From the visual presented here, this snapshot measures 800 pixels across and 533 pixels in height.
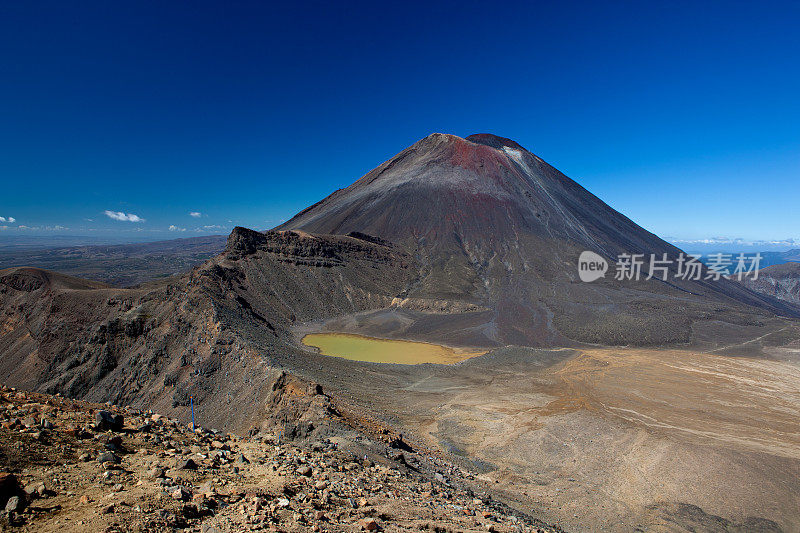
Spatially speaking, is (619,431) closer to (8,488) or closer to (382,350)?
(382,350)

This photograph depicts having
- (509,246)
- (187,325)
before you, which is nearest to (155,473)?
(187,325)

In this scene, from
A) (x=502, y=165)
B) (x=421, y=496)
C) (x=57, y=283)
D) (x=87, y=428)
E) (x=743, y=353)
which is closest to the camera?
(x=87, y=428)

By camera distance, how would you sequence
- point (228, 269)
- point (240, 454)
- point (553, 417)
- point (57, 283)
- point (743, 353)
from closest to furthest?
point (240, 454)
point (553, 417)
point (743, 353)
point (57, 283)
point (228, 269)

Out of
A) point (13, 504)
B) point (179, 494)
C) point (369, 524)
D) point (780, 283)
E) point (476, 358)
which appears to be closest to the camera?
point (13, 504)

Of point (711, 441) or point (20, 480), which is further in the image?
point (711, 441)

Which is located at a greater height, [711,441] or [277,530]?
[277,530]

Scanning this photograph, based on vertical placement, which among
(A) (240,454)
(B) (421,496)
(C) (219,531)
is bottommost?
(B) (421,496)

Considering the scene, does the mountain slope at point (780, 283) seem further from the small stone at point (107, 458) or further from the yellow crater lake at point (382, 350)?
the small stone at point (107, 458)

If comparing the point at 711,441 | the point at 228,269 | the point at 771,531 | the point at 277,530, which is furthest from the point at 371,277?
the point at 277,530

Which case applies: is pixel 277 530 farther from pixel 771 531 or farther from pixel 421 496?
pixel 771 531
